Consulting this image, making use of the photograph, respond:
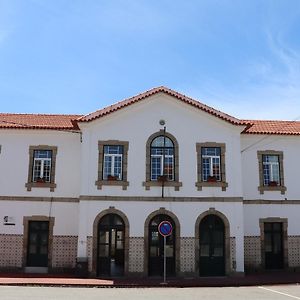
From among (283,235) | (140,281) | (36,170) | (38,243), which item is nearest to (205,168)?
(283,235)

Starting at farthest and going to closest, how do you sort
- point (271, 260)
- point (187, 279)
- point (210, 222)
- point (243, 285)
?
point (271, 260), point (210, 222), point (187, 279), point (243, 285)

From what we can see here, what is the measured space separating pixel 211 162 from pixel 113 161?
4.61m

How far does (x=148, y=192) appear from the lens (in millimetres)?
21109

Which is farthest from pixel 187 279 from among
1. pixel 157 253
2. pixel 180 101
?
pixel 180 101

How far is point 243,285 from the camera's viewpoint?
1855 centimetres

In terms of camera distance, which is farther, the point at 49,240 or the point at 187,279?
the point at 49,240

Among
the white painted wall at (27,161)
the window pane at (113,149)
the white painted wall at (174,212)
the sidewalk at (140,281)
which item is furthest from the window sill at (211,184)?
the white painted wall at (27,161)

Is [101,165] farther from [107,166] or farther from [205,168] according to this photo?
[205,168]

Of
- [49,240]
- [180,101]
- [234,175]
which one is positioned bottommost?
[49,240]

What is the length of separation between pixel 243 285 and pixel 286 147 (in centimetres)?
816

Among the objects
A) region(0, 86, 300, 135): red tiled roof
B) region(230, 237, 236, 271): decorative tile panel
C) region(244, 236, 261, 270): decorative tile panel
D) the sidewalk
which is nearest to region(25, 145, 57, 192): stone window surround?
region(0, 86, 300, 135): red tiled roof

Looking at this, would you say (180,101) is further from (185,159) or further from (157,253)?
(157,253)

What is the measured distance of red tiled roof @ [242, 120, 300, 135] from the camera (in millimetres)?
23253

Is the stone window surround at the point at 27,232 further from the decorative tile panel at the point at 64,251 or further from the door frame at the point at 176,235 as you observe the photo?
the door frame at the point at 176,235
